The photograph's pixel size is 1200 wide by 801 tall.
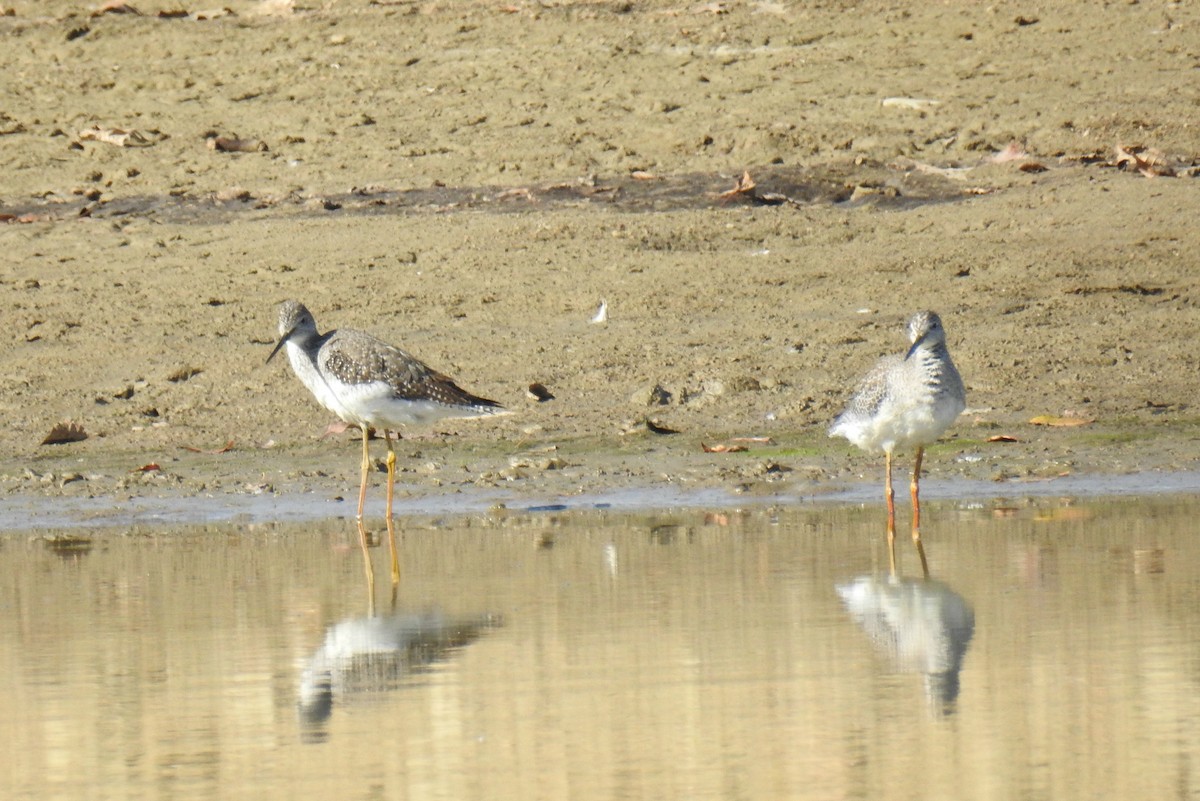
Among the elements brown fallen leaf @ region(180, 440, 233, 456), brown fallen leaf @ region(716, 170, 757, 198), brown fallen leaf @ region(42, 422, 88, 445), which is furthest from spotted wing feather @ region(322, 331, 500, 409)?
brown fallen leaf @ region(716, 170, 757, 198)

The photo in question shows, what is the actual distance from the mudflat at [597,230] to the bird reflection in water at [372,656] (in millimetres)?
3280

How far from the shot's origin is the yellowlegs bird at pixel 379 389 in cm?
1027

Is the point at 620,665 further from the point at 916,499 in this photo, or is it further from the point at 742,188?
the point at 742,188

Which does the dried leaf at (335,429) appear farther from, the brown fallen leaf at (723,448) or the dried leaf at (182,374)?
the brown fallen leaf at (723,448)

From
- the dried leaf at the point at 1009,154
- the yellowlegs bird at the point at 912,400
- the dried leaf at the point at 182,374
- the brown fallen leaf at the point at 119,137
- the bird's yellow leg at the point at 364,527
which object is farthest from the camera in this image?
the brown fallen leaf at the point at 119,137

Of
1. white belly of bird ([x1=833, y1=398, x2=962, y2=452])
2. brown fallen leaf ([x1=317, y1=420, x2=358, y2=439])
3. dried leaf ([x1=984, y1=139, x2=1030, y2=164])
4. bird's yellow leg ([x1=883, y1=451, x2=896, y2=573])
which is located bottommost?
bird's yellow leg ([x1=883, y1=451, x2=896, y2=573])

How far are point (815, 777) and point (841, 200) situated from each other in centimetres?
975

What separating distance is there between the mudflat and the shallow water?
1.89 metres

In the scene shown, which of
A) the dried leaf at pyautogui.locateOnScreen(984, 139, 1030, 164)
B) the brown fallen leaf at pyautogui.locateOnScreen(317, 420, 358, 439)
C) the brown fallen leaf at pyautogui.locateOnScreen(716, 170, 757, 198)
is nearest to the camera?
the brown fallen leaf at pyautogui.locateOnScreen(317, 420, 358, 439)

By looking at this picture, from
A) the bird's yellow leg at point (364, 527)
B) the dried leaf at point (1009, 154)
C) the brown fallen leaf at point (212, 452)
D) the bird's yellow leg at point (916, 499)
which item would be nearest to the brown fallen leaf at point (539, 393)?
the bird's yellow leg at point (364, 527)

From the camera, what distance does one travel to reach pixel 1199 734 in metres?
5.14

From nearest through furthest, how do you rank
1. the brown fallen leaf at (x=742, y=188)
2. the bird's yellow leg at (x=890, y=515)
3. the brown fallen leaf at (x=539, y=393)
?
the bird's yellow leg at (x=890, y=515), the brown fallen leaf at (x=539, y=393), the brown fallen leaf at (x=742, y=188)

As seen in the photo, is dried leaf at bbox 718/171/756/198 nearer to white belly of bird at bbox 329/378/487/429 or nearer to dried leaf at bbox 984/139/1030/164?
dried leaf at bbox 984/139/1030/164

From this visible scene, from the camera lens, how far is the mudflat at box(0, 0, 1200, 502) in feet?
36.6
